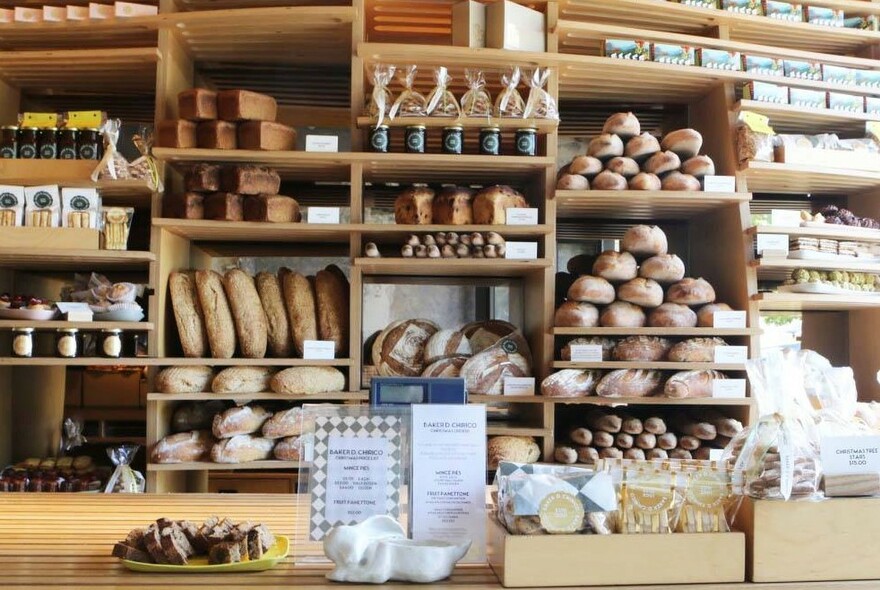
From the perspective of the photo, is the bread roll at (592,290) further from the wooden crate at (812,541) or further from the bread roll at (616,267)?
the wooden crate at (812,541)

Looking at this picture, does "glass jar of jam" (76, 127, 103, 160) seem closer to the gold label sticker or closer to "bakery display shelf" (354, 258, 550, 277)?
"bakery display shelf" (354, 258, 550, 277)

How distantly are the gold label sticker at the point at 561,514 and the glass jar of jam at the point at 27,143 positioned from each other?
2773mm

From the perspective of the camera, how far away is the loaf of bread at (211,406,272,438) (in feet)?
10.7

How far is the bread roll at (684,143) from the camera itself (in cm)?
347

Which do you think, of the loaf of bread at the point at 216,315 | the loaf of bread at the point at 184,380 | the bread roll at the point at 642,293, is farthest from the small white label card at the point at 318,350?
the bread roll at the point at 642,293

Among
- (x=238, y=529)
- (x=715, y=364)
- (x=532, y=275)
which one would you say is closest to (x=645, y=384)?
(x=715, y=364)

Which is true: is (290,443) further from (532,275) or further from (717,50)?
(717,50)

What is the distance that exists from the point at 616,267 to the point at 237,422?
5.28 ft

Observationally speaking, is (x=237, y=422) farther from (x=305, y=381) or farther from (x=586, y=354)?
(x=586, y=354)

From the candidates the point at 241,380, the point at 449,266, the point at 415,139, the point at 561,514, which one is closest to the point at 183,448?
the point at 241,380

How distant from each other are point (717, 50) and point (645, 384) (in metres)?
1.45

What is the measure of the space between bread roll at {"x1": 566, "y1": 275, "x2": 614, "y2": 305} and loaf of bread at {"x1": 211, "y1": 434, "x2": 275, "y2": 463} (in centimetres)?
135

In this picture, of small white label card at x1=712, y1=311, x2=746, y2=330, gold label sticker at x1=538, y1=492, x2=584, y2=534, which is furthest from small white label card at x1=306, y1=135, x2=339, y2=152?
gold label sticker at x1=538, y1=492, x2=584, y2=534

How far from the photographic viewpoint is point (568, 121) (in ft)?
13.1
